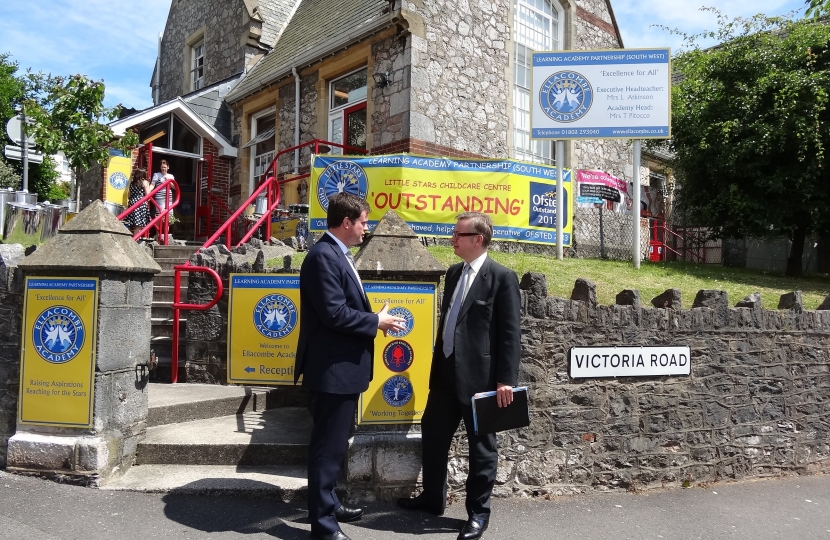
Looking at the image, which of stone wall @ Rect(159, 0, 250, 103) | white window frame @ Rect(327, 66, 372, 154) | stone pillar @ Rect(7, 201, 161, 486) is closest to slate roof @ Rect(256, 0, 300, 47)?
stone wall @ Rect(159, 0, 250, 103)

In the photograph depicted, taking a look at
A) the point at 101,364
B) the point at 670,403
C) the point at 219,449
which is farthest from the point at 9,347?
the point at 670,403

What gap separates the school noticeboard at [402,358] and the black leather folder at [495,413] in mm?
752

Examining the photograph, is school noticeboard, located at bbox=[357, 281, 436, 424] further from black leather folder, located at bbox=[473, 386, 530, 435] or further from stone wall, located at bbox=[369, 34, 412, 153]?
stone wall, located at bbox=[369, 34, 412, 153]

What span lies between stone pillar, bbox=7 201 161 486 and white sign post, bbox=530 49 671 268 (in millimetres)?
7029

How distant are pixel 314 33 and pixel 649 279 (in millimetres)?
10180

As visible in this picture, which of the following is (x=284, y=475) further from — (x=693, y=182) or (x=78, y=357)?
(x=693, y=182)

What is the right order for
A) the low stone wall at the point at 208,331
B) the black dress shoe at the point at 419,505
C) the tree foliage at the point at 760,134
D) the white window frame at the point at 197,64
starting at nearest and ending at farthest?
the black dress shoe at the point at 419,505 < the low stone wall at the point at 208,331 < the tree foliage at the point at 760,134 < the white window frame at the point at 197,64

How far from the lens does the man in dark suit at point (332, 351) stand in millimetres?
3613

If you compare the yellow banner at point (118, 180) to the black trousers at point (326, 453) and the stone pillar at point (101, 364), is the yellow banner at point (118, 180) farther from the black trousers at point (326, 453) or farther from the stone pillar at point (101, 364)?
the black trousers at point (326, 453)

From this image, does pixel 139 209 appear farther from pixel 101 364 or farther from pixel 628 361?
pixel 628 361

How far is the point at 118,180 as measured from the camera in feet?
49.7

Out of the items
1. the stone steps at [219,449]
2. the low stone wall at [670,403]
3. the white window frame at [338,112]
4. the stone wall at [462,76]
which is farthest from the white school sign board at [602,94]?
the stone steps at [219,449]

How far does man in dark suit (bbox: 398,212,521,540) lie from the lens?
12.9 ft

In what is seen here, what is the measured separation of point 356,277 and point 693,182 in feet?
35.9
